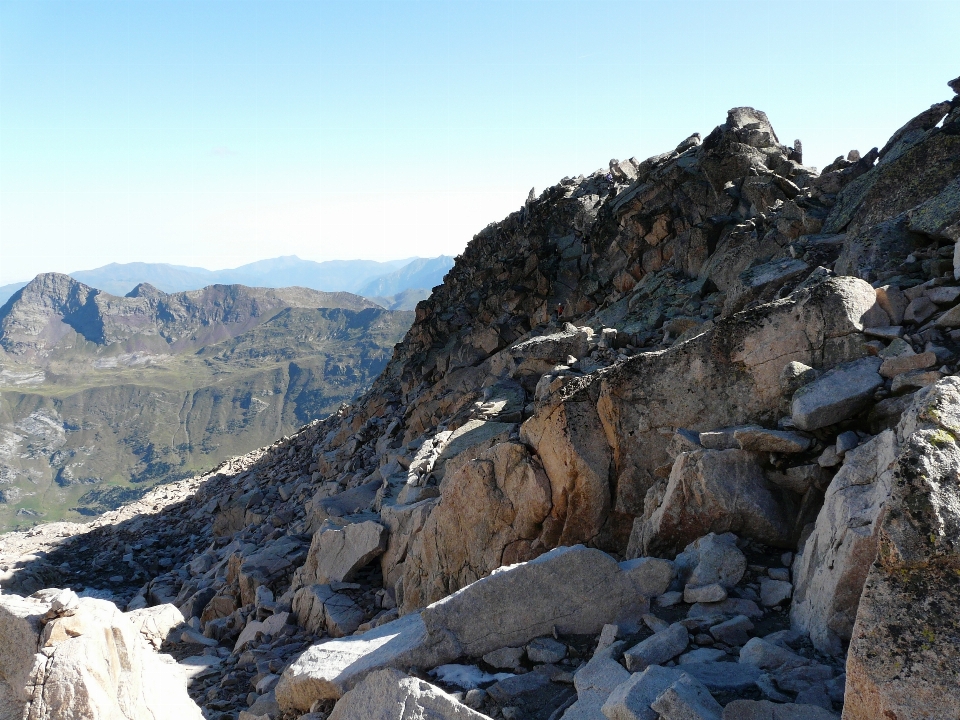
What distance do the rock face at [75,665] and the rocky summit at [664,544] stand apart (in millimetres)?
38

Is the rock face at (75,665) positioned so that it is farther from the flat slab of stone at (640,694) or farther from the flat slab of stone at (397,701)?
the flat slab of stone at (640,694)

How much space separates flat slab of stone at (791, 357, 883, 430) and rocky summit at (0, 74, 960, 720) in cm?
4

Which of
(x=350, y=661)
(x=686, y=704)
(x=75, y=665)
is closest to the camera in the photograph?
(x=686, y=704)

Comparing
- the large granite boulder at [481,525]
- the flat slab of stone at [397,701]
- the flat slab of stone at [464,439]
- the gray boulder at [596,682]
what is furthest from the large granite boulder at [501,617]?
the flat slab of stone at [464,439]

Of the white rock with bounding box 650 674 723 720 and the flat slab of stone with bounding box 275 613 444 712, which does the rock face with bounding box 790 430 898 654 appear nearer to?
the white rock with bounding box 650 674 723 720

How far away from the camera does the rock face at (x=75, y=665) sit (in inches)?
361

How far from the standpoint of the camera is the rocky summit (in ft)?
22.5

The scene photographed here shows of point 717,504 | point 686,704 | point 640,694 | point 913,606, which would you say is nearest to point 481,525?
point 717,504

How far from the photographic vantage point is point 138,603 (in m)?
29.7

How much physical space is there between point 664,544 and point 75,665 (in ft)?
31.2

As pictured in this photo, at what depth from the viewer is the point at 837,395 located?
10.5 meters

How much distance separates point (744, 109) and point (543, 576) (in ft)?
114

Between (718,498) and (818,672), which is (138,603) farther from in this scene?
(818,672)

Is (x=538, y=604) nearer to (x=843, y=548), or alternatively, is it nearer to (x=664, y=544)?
(x=664, y=544)
